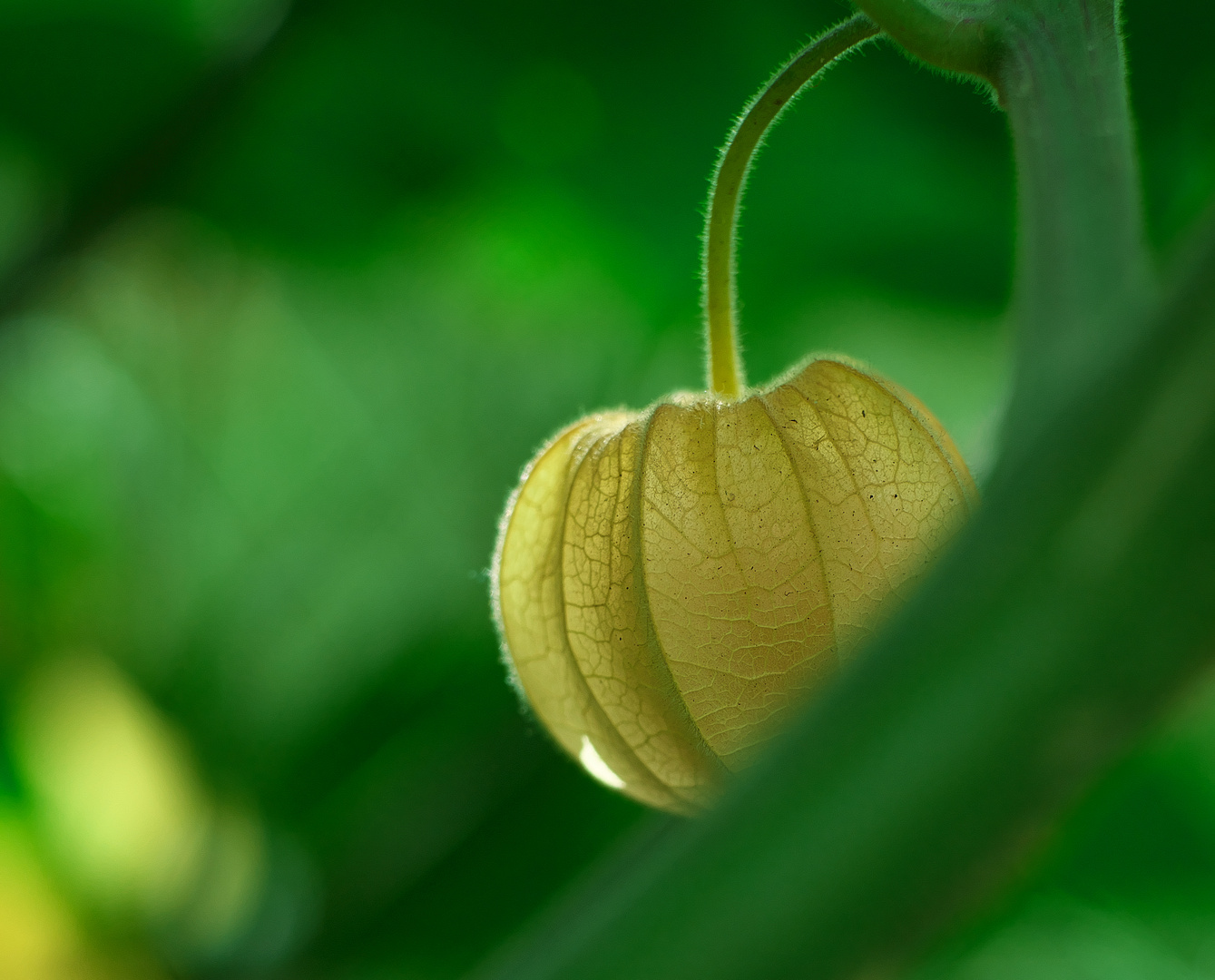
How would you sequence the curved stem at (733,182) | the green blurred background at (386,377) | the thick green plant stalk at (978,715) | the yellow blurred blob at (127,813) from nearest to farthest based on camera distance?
1. the thick green plant stalk at (978,715)
2. the curved stem at (733,182)
3. the green blurred background at (386,377)
4. the yellow blurred blob at (127,813)

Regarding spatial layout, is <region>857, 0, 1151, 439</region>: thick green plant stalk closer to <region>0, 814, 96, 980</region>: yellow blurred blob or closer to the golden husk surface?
the golden husk surface

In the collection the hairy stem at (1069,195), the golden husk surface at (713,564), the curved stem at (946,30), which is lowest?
the golden husk surface at (713,564)

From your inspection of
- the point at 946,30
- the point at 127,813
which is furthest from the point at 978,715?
the point at 127,813

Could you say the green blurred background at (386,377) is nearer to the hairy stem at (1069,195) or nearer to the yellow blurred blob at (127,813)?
the yellow blurred blob at (127,813)

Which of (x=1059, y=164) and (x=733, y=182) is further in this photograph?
(x=733, y=182)

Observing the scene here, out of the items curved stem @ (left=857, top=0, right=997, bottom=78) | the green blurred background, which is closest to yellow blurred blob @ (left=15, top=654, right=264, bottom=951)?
the green blurred background

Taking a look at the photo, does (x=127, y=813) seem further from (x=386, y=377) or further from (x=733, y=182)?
(x=733, y=182)

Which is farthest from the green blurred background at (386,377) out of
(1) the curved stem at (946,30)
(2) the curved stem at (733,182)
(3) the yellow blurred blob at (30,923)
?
(1) the curved stem at (946,30)
